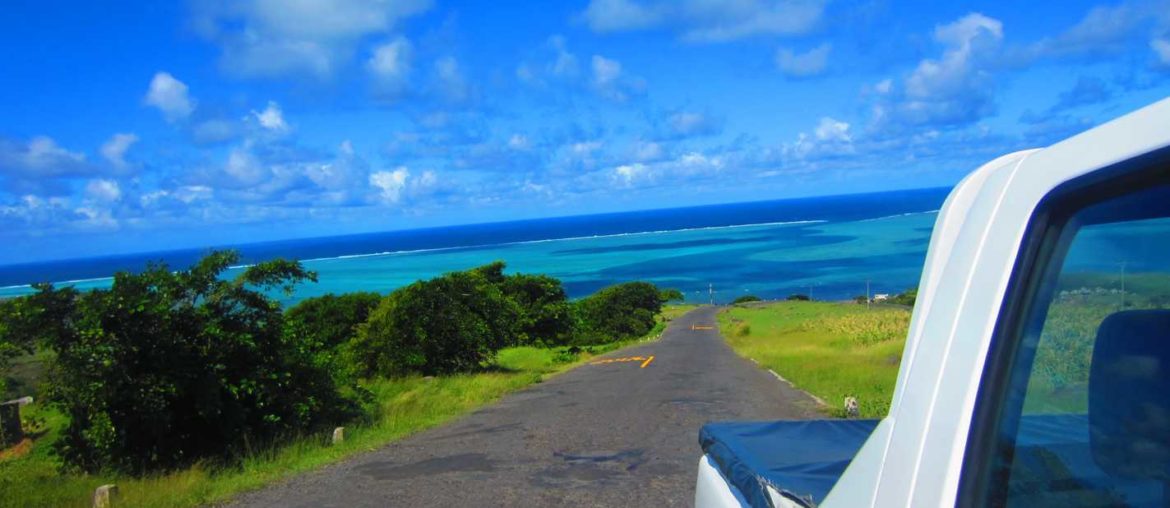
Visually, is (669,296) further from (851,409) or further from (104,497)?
(104,497)

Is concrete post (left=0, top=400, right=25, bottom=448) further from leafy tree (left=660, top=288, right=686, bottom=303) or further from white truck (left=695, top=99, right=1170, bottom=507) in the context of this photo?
leafy tree (left=660, top=288, right=686, bottom=303)

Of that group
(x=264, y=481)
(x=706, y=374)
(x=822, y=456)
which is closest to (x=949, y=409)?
(x=822, y=456)

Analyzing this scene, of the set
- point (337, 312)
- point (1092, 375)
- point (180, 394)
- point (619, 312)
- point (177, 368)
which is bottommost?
point (619, 312)

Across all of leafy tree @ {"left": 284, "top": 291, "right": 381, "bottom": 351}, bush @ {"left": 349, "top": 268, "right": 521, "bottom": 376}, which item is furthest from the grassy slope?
leafy tree @ {"left": 284, "top": 291, "right": 381, "bottom": 351}

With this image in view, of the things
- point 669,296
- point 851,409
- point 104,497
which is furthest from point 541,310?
point 669,296

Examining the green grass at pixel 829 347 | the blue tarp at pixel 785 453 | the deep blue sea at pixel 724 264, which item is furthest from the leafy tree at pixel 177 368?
the deep blue sea at pixel 724 264
